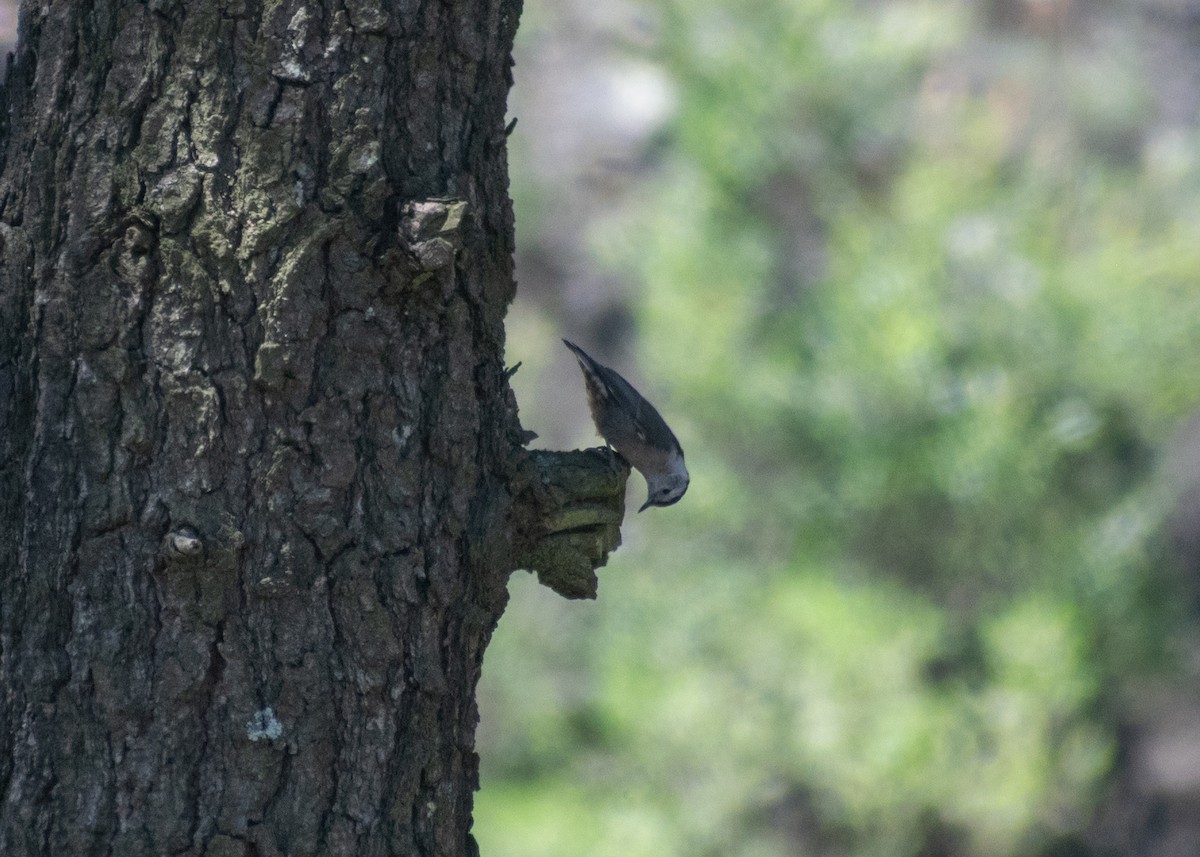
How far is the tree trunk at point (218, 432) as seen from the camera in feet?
5.11

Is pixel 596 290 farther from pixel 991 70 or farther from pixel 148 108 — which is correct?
pixel 148 108

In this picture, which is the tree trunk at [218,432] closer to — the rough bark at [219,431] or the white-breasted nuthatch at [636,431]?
the rough bark at [219,431]

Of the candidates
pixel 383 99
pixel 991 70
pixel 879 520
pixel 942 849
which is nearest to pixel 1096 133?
pixel 991 70

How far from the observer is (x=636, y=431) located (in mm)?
3355

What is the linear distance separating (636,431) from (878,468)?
9.55 feet

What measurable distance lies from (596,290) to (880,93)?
468 centimetres

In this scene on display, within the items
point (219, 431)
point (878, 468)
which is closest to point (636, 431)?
point (219, 431)

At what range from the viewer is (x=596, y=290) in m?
10.9

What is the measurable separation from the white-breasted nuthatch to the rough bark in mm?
1407

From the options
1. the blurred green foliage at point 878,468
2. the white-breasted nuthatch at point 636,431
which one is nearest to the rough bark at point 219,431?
the white-breasted nuthatch at point 636,431

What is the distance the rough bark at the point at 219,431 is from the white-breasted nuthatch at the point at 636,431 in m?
1.41

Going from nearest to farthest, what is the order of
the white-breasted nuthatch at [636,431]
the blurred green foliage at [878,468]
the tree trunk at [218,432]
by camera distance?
1. the tree trunk at [218,432]
2. the white-breasted nuthatch at [636,431]
3. the blurred green foliage at [878,468]

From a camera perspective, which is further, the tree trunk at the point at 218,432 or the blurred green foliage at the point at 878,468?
the blurred green foliage at the point at 878,468

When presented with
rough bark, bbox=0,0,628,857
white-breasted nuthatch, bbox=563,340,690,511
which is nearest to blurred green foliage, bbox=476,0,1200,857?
white-breasted nuthatch, bbox=563,340,690,511
